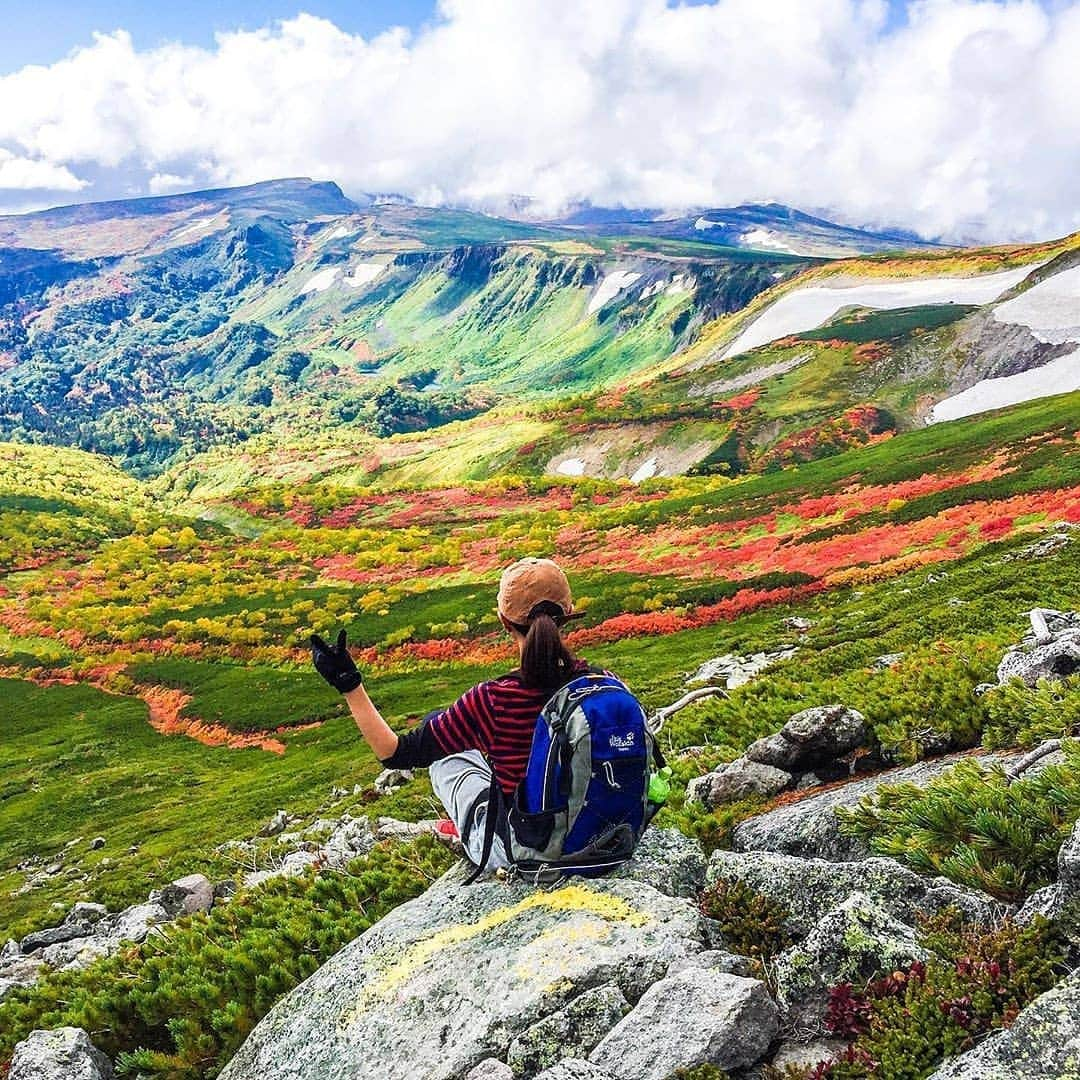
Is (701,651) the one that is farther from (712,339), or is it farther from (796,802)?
(712,339)

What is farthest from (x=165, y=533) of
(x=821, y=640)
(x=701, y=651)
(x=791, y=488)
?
(x=821, y=640)

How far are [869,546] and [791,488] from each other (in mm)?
29789

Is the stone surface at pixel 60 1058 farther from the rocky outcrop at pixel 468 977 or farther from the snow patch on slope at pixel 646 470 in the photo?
the snow patch on slope at pixel 646 470

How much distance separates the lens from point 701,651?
44.2 meters

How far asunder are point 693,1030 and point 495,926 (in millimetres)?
2487

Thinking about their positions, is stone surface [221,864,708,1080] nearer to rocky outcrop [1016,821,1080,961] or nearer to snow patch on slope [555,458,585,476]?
rocky outcrop [1016,821,1080,961]

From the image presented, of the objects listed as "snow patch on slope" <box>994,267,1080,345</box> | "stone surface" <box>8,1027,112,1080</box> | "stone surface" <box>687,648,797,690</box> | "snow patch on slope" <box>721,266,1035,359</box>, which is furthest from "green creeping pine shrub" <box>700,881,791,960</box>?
"snow patch on slope" <box>721,266,1035,359</box>

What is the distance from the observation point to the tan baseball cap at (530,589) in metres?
7.22

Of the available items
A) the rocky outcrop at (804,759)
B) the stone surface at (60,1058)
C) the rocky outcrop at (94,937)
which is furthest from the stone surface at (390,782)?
the stone surface at (60,1058)

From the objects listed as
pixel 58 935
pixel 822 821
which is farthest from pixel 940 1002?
pixel 58 935

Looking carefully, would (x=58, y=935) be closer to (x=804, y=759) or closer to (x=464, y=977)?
(x=464, y=977)

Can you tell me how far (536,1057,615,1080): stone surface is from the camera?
532 centimetres

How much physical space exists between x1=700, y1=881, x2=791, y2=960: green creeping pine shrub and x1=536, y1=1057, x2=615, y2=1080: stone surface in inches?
74.9

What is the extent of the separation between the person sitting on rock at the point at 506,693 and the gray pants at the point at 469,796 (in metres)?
0.20
